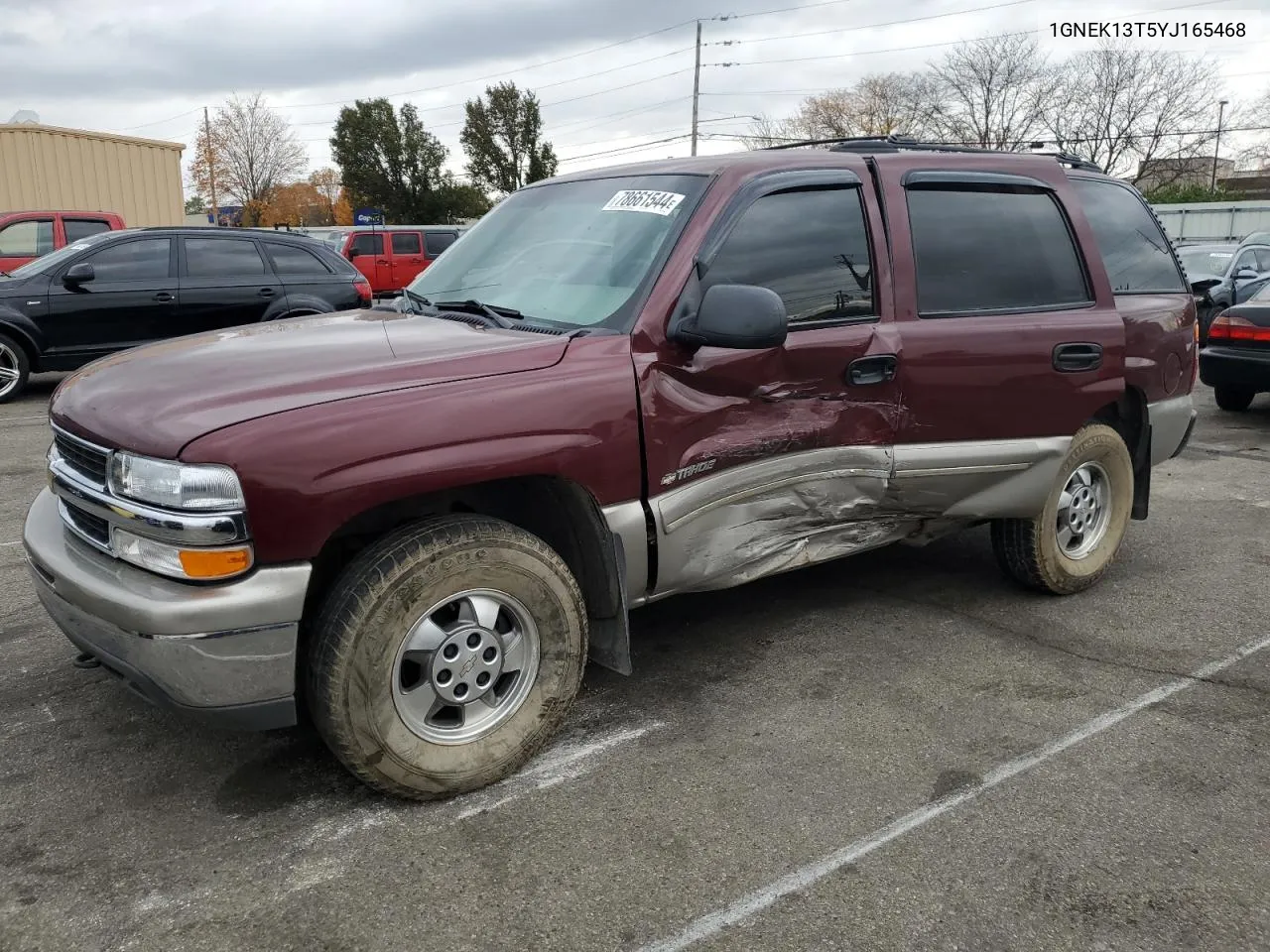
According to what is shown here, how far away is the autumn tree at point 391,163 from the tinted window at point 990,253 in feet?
181

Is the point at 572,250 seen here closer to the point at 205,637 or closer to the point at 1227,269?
the point at 205,637

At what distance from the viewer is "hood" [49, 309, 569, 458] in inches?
103

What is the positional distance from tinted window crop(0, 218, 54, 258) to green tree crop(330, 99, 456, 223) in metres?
44.7

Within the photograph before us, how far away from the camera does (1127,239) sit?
4875 millimetres

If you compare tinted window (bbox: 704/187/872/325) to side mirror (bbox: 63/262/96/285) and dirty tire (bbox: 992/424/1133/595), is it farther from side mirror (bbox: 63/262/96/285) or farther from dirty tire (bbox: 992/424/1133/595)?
side mirror (bbox: 63/262/96/285)

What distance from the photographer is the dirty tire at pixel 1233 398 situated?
9.73m

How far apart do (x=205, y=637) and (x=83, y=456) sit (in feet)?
2.45

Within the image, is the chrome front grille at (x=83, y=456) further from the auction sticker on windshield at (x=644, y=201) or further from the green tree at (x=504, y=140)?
the green tree at (x=504, y=140)

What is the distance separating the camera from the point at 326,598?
273 cm

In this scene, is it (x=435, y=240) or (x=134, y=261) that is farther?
(x=435, y=240)

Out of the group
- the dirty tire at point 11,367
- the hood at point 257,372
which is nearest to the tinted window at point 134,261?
the dirty tire at point 11,367

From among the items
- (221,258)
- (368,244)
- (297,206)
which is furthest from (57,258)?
(297,206)

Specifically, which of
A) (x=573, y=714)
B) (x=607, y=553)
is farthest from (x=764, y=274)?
(x=573, y=714)

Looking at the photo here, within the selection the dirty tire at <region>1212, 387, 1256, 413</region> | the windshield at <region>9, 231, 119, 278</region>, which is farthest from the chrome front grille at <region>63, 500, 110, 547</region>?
the dirty tire at <region>1212, 387, 1256, 413</region>
